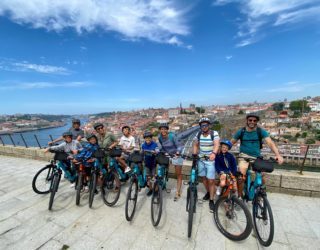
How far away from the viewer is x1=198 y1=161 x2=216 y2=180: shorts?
2.79m

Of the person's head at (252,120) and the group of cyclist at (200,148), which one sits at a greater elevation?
the person's head at (252,120)

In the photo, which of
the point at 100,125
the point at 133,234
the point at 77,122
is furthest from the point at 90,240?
the point at 77,122

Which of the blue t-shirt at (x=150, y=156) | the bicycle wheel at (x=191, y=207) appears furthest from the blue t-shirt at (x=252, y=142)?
the blue t-shirt at (x=150, y=156)

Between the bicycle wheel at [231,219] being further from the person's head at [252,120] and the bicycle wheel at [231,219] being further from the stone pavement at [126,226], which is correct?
the person's head at [252,120]

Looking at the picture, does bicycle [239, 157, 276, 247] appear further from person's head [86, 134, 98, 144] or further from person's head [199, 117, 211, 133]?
person's head [86, 134, 98, 144]

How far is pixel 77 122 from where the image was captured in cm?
430

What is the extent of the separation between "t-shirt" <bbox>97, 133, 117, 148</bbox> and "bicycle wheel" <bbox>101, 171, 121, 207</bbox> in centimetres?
74

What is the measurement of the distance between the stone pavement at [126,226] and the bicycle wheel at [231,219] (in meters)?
0.09

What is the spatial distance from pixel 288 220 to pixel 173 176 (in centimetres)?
246

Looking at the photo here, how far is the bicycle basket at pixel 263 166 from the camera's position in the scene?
2.22 meters

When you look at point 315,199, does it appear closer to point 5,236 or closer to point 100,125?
point 100,125

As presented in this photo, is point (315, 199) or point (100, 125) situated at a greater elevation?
point (100, 125)

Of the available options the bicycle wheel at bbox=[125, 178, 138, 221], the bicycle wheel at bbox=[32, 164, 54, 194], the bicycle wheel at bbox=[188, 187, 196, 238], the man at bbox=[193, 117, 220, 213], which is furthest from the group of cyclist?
the bicycle wheel at bbox=[32, 164, 54, 194]

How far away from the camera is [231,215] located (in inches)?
99.5
